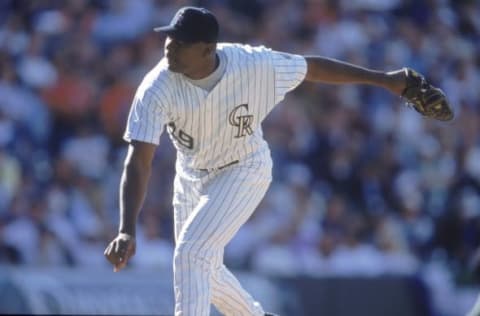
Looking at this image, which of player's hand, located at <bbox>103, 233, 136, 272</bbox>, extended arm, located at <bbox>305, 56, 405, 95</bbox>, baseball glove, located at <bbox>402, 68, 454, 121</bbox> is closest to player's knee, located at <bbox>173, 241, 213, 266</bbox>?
player's hand, located at <bbox>103, 233, 136, 272</bbox>

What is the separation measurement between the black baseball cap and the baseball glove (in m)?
1.20

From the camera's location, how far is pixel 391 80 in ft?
21.6

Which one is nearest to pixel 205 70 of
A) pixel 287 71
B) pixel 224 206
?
pixel 287 71

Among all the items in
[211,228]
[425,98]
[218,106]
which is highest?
[425,98]

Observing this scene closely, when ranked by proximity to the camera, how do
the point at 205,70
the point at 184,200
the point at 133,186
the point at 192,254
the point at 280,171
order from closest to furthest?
the point at 133,186 < the point at 192,254 < the point at 205,70 < the point at 184,200 < the point at 280,171

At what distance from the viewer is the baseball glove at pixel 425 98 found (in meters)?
6.56

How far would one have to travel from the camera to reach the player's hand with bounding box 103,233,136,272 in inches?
221

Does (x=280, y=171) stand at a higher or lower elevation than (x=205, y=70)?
lower

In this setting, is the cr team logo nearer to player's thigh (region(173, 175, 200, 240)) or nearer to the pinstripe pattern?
the pinstripe pattern

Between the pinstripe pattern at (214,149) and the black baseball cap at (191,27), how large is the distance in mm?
247

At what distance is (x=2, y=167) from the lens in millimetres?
10641

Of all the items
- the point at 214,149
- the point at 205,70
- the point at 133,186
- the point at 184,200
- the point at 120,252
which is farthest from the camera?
the point at 184,200

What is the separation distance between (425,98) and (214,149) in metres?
1.15

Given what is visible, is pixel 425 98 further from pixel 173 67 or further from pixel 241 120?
pixel 173 67
